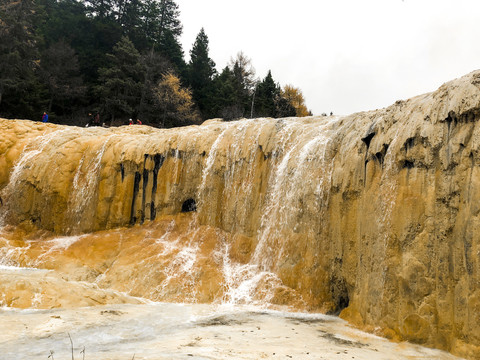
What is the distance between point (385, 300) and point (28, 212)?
1732 cm

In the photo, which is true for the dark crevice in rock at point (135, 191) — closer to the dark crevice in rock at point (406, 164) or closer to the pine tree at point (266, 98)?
the dark crevice in rock at point (406, 164)

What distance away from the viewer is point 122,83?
37.3 metres

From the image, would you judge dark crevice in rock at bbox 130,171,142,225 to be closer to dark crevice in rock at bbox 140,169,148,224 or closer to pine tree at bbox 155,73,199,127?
dark crevice in rock at bbox 140,169,148,224

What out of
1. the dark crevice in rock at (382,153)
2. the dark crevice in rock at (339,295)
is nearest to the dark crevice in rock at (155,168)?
the dark crevice in rock at (339,295)

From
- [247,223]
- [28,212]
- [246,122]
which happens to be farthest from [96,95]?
[247,223]

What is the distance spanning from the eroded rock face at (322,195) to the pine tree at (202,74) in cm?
2583

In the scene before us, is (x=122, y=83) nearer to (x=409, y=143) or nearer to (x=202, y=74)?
(x=202, y=74)

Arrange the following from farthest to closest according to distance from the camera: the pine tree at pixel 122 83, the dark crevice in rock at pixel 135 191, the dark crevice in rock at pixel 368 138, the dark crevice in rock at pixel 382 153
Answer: the pine tree at pixel 122 83
the dark crevice in rock at pixel 135 191
the dark crevice in rock at pixel 368 138
the dark crevice in rock at pixel 382 153

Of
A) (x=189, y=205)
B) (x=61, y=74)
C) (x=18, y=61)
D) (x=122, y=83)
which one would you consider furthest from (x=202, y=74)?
(x=189, y=205)

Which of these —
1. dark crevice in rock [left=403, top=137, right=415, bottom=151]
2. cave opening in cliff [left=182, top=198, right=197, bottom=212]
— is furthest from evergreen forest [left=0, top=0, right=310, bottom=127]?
dark crevice in rock [left=403, top=137, right=415, bottom=151]

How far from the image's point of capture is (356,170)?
10.6m

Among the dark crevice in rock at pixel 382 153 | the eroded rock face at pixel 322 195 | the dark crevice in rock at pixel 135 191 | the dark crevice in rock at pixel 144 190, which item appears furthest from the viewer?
the dark crevice in rock at pixel 135 191

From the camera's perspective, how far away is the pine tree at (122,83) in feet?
122

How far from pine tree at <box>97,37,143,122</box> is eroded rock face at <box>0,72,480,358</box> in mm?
16051
